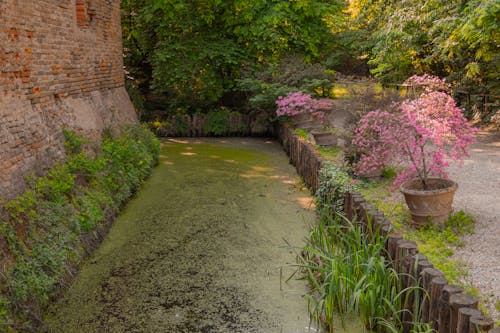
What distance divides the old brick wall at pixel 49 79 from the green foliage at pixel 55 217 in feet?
0.93

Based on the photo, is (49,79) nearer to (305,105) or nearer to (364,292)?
(364,292)

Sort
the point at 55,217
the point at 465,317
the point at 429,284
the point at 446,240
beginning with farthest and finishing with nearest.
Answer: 1. the point at 446,240
2. the point at 55,217
3. the point at 429,284
4. the point at 465,317

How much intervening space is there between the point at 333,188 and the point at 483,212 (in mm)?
2068

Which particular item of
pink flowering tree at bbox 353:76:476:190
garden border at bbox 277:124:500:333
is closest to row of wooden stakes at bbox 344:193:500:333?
garden border at bbox 277:124:500:333

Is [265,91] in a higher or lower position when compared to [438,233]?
higher

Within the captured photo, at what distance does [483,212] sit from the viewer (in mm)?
6605

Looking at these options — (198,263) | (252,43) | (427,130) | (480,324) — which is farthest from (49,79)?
(252,43)

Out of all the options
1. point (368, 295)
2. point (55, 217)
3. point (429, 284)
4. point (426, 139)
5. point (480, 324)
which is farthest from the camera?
point (426, 139)

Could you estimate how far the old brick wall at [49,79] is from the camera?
18.6 feet

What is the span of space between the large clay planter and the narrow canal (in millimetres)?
1588

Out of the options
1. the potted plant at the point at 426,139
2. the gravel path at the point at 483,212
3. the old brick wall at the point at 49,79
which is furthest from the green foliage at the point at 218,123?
the potted plant at the point at 426,139

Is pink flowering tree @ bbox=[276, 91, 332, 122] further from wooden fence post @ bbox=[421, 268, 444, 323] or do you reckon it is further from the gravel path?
wooden fence post @ bbox=[421, 268, 444, 323]

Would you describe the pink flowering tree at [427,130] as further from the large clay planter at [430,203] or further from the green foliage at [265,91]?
the green foliage at [265,91]

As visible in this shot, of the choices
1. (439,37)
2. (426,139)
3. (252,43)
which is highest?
(252,43)
